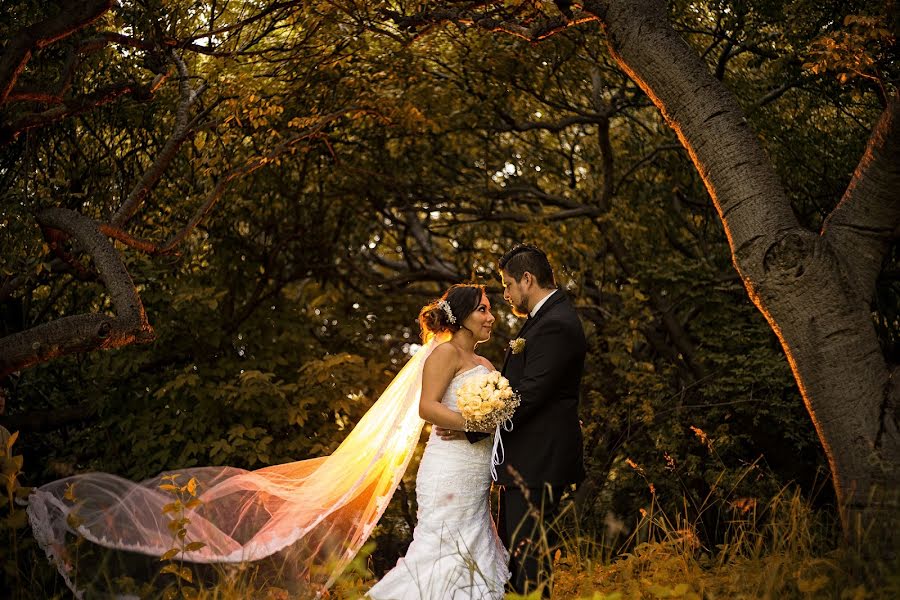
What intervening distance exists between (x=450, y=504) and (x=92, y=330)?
225 cm

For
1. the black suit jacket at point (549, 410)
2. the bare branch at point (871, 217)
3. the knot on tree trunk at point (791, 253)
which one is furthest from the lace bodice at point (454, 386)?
the bare branch at point (871, 217)

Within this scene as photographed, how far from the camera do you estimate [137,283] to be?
827cm

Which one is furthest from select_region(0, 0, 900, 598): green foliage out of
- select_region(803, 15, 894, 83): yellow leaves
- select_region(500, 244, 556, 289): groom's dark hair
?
select_region(500, 244, 556, 289): groom's dark hair

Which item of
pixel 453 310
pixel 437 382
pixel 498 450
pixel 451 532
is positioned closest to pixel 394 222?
pixel 453 310

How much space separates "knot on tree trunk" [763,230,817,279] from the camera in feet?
14.1

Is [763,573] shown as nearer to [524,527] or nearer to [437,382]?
[524,527]

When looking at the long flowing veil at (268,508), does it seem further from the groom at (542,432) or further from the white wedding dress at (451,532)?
the groom at (542,432)

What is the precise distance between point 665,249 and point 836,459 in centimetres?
651

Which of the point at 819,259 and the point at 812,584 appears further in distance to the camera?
the point at 819,259

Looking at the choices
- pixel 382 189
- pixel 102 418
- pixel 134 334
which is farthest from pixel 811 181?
pixel 102 418

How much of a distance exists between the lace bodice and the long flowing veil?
1.27ft

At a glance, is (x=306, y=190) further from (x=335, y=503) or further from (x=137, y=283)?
(x=335, y=503)

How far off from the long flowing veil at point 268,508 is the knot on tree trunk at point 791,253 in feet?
6.38

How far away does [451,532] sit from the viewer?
4.54m
